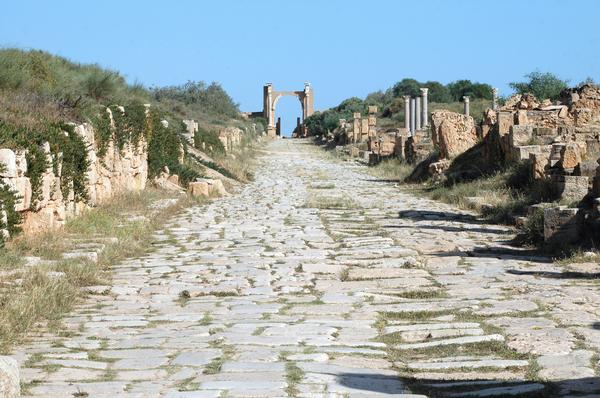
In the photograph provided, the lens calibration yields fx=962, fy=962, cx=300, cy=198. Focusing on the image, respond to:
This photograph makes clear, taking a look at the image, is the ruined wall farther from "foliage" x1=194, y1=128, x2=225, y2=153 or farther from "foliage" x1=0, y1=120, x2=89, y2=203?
"foliage" x1=0, y1=120, x2=89, y2=203

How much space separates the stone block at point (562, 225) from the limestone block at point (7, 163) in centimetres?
635

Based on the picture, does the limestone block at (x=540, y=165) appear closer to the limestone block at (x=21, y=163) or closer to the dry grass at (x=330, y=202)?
the dry grass at (x=330, y=202)

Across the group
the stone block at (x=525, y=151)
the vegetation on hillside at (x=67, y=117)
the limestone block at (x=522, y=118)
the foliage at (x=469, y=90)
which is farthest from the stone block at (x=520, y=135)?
the foliage at (x=469, y=90)

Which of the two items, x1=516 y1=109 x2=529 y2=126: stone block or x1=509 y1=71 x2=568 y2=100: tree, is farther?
x1=509 y1=71 x2=568 y2=100: tree

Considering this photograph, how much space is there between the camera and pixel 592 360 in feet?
20.0

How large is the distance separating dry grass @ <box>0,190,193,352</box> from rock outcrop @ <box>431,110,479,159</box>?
10.5 m

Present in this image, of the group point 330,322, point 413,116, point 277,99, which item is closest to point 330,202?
point 330,322

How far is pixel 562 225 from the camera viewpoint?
1180cm

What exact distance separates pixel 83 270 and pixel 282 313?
259 centimetres

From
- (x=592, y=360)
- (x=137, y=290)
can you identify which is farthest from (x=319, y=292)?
(x=592, y=360)

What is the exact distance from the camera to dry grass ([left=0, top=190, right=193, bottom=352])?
24.6 ft

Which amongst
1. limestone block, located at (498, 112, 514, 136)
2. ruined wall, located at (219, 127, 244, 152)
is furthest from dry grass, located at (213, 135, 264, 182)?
limestone block, located at (498, 112, 514, 136)

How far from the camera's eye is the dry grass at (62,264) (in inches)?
295

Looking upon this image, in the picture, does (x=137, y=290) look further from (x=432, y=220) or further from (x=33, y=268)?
(x=432, y=220)
